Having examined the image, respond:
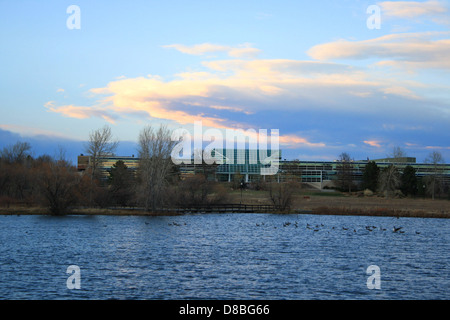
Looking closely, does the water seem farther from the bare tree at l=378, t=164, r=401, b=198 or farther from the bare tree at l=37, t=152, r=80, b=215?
the bare tree at l=378, t=164, r=401, b=198

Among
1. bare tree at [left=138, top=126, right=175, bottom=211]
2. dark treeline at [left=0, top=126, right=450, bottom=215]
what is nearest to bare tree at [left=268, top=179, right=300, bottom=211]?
dark treeline at [left=0, top=126, right=450, bottom=215]

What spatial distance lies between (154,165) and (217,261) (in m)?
42.0

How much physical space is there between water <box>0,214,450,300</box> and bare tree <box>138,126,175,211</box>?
1410 centimetres

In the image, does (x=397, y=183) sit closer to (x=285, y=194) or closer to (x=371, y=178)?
(x=371, y=178)

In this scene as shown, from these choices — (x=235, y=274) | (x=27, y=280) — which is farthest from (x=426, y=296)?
(x=27, y=280)

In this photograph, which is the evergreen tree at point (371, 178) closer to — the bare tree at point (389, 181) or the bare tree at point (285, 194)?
the bare tree at point (389, 181)

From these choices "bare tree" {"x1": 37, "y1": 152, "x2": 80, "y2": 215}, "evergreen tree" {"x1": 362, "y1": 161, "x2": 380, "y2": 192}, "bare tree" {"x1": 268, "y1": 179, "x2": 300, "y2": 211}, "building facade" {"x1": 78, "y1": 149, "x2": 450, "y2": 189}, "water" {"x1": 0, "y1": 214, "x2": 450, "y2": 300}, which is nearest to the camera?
"water" {"x1": 0, "y1": 214, "x2": 450, "y2": 300}

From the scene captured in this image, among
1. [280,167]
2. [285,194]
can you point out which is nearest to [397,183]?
[285,194]

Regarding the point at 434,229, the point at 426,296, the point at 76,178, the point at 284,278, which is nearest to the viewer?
the point at 426,296

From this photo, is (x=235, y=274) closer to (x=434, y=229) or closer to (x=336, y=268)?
(x=336, y=268)

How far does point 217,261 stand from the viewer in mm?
34250

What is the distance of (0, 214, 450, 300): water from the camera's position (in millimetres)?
25344
